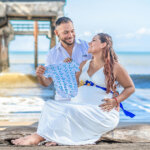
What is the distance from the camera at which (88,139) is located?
332 centimetres

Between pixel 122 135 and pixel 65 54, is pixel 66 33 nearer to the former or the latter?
pixel 65 54

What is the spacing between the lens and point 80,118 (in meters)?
3.22

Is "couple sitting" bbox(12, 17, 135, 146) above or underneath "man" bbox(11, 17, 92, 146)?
underneath

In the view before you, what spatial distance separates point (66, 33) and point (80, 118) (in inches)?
39.3

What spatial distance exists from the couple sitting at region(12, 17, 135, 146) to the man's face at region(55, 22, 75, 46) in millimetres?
412

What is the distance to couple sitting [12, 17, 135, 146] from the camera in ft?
10.5

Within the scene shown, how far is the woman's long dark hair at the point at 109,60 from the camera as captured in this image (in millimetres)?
3270

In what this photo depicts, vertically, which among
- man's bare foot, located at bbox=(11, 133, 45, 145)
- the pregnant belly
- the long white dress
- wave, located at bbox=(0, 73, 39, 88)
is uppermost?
the pregnant belly

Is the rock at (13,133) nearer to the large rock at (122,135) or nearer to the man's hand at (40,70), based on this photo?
the large rock at (122,135)

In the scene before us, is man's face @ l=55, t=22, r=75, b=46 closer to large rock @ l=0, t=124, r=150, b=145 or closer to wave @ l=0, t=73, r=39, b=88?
large rock @ l=0, t=124, r=150, b=145

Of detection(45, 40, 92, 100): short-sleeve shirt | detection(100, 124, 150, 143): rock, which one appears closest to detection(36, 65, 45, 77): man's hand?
detection(45, 40, 92, 100): short-sleeve shirt

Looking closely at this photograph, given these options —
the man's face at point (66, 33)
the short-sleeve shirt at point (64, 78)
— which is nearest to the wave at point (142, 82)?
the man's face at point (66, 33)

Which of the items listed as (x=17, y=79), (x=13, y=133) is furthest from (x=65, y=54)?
(x=17, y=79)

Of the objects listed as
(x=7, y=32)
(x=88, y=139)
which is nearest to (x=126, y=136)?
(x=88, y=139)
